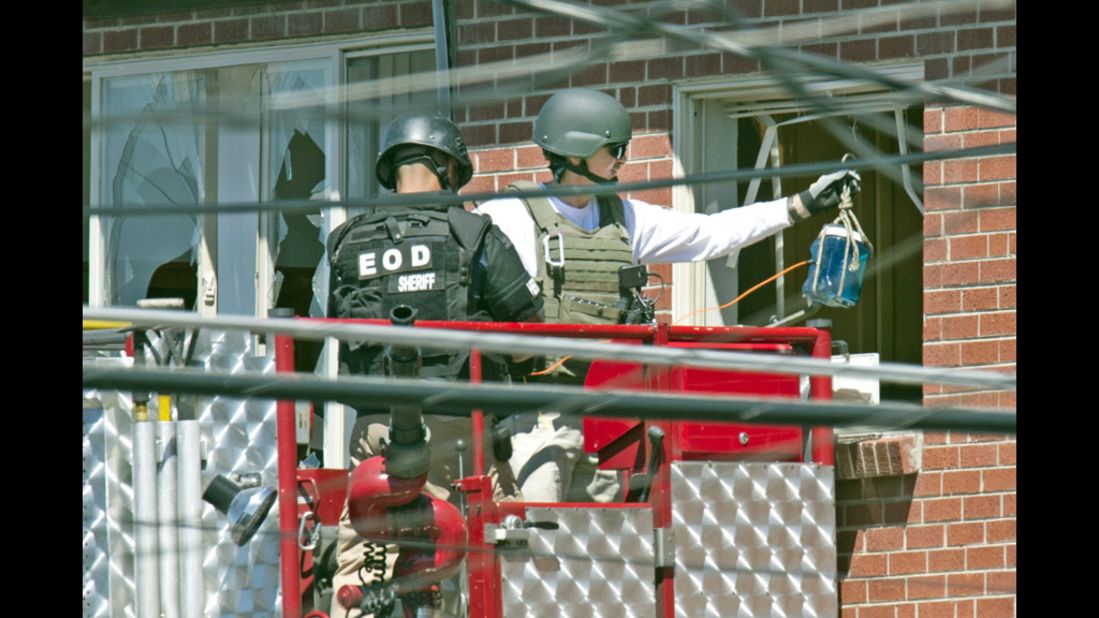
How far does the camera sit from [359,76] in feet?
31.5

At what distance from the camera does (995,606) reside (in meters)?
8.08

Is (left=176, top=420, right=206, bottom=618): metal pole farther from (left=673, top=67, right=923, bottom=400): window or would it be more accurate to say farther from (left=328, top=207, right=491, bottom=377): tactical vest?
(left=673, top=67, right=923, bottom=400): window

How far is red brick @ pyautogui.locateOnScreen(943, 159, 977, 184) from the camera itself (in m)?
8.34

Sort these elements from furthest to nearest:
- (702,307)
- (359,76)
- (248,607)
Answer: (359,76) → (702,307) → (248,607)

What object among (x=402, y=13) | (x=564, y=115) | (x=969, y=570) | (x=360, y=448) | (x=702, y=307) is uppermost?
(x=402, y=13)

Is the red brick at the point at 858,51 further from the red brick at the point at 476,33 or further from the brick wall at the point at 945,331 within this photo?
the red brick at the point at 476,33

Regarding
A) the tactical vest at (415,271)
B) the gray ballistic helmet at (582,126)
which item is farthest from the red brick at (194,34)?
the tactical vest at (415,271)

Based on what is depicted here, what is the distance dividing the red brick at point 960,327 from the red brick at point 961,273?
0.15m

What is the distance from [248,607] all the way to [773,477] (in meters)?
2.03

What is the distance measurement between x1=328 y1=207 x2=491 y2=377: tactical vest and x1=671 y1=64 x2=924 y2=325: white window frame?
2.06 metres

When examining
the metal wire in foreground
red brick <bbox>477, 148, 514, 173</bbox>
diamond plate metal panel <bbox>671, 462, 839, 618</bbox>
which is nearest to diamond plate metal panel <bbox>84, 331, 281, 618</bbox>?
diamond plate metal panel <bbox>671, 462, 839, 618</bbox>
